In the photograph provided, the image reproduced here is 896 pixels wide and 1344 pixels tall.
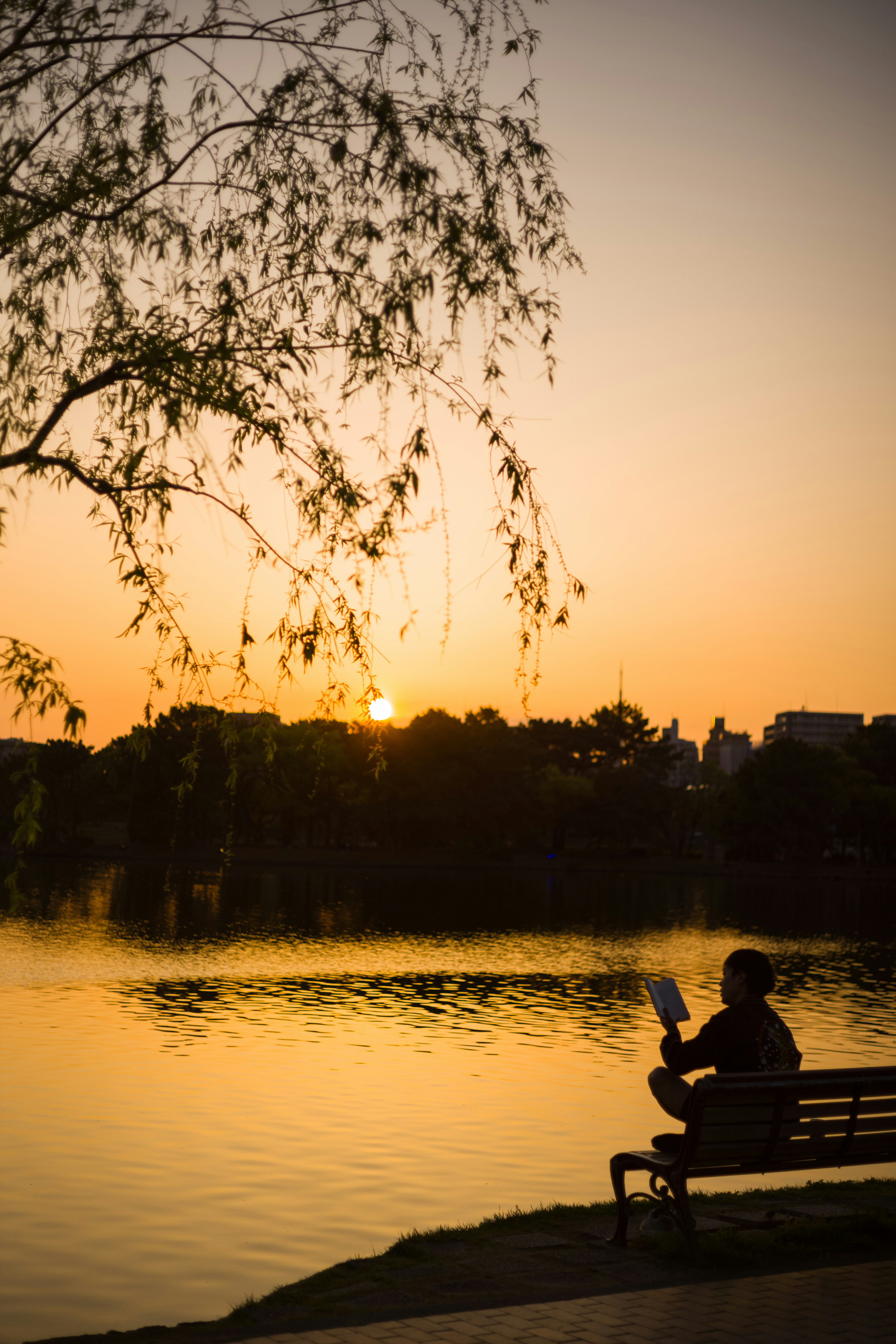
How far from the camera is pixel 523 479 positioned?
7801mm

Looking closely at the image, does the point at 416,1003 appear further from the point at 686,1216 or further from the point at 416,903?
the point at 416,903

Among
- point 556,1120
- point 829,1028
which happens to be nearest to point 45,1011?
point 556,1120

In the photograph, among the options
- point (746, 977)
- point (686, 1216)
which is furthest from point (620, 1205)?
point (746, 977)

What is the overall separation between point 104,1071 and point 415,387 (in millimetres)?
13399

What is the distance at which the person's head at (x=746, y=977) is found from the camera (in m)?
7.91

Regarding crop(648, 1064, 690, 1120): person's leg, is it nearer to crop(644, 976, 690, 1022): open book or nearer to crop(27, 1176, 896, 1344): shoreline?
crop(644, 976, 690, 1022): open book

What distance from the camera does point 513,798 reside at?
383ft

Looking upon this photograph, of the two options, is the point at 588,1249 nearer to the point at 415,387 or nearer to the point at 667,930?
the point at 415,387

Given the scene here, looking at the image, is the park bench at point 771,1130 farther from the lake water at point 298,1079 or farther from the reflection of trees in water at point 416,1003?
the reflection of trees in water at point 416,1003

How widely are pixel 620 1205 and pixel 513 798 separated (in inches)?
4294

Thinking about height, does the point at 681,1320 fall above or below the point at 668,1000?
below

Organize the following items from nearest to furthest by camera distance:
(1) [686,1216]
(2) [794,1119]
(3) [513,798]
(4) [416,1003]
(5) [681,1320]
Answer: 1. (5) [681,1320]
2. (1) [686,1216]
3. (2) [794,1119]
4. (4) [416,1003]
5. (3) [513,798]

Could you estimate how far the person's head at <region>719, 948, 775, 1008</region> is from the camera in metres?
7.91

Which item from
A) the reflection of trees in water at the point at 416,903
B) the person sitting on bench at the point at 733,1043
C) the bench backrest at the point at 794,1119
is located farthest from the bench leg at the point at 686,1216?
the reflection of trees in water at the point at 416,903
